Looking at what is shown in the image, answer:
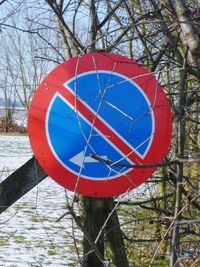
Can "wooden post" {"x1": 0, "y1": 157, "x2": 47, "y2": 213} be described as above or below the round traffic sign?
below

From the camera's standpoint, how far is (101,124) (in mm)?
1695

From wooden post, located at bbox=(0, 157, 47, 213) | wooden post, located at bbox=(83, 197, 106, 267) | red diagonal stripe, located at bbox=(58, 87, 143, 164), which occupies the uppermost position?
red diagonal stripe, located at bbox=(58, 87, 143, 164)

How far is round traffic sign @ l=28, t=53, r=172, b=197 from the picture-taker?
5.55ft

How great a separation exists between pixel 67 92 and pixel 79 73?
74mm

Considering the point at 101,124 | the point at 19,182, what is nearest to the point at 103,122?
the point at 101,124

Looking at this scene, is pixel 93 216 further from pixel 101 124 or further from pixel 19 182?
pixel 101 124

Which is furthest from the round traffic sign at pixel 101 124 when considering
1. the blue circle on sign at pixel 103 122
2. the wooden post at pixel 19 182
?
the wooden post at pixel 19 182

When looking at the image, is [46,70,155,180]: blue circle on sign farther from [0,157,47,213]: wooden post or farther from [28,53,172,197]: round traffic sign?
[0,157,47,213]: wooden post

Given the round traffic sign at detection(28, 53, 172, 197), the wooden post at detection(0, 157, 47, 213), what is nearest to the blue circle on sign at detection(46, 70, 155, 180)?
the round traffic sign at detection(28, 53, 172, 197)

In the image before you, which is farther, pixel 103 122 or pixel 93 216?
pixel 93 216

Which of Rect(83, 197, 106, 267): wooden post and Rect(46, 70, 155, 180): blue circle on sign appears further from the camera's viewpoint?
Rect(83, 197, 106, 267): wooden post

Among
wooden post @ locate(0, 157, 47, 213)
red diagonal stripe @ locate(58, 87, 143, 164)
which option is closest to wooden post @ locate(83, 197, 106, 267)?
wooden post @ locate(0, 157, 47, 213)

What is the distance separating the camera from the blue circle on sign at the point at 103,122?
1.69 meters

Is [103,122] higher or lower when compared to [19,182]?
higher
